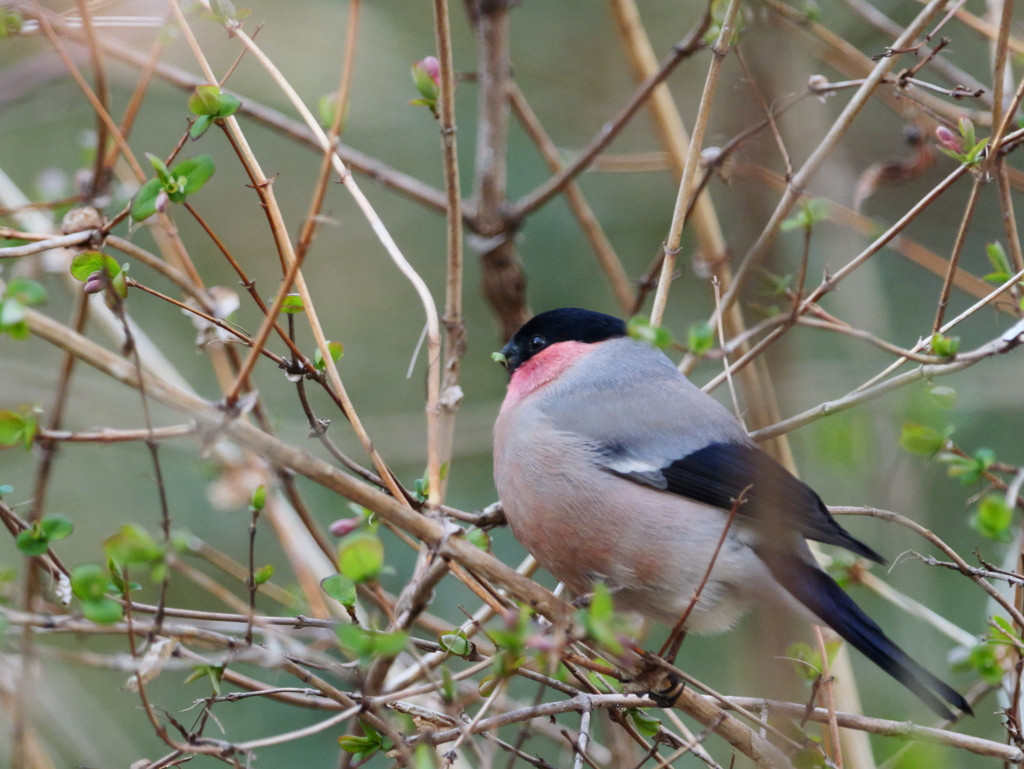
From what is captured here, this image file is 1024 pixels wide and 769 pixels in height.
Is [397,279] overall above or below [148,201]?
below

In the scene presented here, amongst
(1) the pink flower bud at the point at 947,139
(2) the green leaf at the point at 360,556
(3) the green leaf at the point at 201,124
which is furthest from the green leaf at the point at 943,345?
(3) the green leaf at the point at 201,124

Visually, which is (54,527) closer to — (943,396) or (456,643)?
(456,643)

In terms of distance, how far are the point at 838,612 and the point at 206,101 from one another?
5.53 ft

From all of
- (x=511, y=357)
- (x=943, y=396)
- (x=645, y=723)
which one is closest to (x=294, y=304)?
(x=645, y=723)

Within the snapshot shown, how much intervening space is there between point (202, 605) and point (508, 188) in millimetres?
2512

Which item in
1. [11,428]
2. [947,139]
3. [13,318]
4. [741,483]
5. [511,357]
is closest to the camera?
[13,318]

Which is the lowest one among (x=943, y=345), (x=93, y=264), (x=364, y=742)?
(x=364, y=742)

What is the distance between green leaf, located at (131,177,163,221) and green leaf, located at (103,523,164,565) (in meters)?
0.57

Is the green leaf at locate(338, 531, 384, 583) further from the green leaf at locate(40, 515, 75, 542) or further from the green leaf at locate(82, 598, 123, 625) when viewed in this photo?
the green leaf at locate(40, 515, 75, 542)

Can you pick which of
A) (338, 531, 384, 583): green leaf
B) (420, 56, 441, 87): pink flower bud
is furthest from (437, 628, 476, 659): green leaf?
(420, 56, 441, 87): pink flower bud

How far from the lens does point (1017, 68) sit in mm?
3617

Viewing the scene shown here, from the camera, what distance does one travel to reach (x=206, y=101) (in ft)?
5.11

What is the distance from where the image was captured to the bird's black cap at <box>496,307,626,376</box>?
111 inches

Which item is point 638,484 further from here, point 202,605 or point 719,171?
point 202,605
